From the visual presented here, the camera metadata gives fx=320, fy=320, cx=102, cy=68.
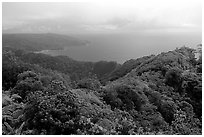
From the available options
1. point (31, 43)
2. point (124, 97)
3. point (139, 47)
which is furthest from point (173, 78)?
point (31, 43)

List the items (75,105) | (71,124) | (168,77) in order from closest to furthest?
1. (71,124)
2. (75,105)
3. (168,77)

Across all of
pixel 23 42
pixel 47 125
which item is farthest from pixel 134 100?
pixel 23 42

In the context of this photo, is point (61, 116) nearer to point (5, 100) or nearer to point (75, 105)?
point (75, 105)

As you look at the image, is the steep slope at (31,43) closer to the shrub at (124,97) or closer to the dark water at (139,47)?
the dark water at (139,47)

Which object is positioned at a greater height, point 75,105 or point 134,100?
point 75,105

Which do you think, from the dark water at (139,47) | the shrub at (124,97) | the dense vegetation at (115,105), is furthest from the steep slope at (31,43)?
the shrub at (124,97)

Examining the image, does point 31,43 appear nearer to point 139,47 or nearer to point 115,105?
point 139,47

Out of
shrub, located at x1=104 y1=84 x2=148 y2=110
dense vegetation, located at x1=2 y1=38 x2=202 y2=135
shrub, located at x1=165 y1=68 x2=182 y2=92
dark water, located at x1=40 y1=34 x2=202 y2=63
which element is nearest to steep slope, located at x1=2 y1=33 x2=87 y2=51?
dark water, located at x1=40 y1=34 x2=202 y2=63

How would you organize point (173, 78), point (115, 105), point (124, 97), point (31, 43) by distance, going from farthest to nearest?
point (31, 43), point (173, 78), point (124, 97), point (115, 105)

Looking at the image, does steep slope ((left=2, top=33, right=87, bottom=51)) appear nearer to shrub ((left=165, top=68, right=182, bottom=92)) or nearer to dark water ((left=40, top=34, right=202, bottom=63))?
dark water ((left=40, top=34, right=202, bottom=63))
